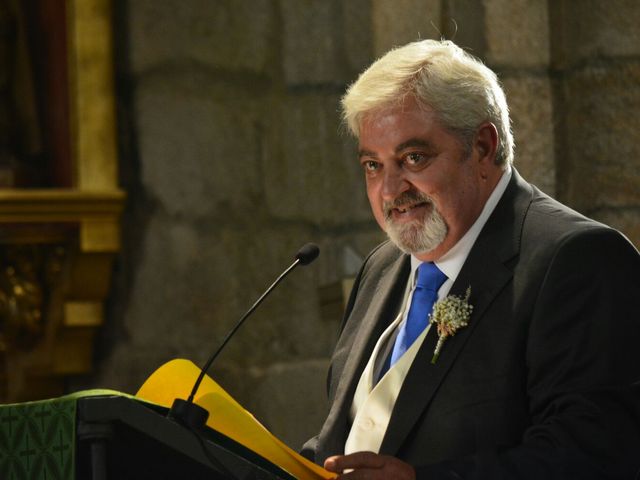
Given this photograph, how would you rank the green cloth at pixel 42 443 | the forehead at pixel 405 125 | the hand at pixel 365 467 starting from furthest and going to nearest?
the forehead at pixel 405 125, the hand at pixel 365 467, the green cloth at pixel 42 443

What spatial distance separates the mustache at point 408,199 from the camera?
2764mm

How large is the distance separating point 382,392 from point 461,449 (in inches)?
10.1

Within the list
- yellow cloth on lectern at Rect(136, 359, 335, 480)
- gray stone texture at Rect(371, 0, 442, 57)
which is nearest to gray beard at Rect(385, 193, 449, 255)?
yellow cloth on lectern at Rect(136, 359, 335, 480)

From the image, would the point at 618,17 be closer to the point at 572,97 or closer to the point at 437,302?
the point at 572,97

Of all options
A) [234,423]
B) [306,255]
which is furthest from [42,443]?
[306,255]

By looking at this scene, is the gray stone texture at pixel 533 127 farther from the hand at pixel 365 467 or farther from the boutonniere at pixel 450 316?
the hand at pixel 365 467

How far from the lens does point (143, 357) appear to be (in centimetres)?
437

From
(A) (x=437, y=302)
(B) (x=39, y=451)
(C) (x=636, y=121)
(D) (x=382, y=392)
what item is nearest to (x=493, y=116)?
(A) (x=437, y=302)

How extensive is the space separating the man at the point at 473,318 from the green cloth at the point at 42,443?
0.43 meters

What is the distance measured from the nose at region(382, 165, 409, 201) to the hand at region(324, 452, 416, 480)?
635mm

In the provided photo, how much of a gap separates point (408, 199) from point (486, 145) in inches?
7.6

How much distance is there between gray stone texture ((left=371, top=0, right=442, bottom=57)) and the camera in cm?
423

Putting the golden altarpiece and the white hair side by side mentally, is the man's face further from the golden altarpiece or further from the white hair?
the golden altarpiece

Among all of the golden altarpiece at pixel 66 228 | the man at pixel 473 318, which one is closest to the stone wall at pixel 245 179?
Answer: the golden altarpiece at pixel 66 228
